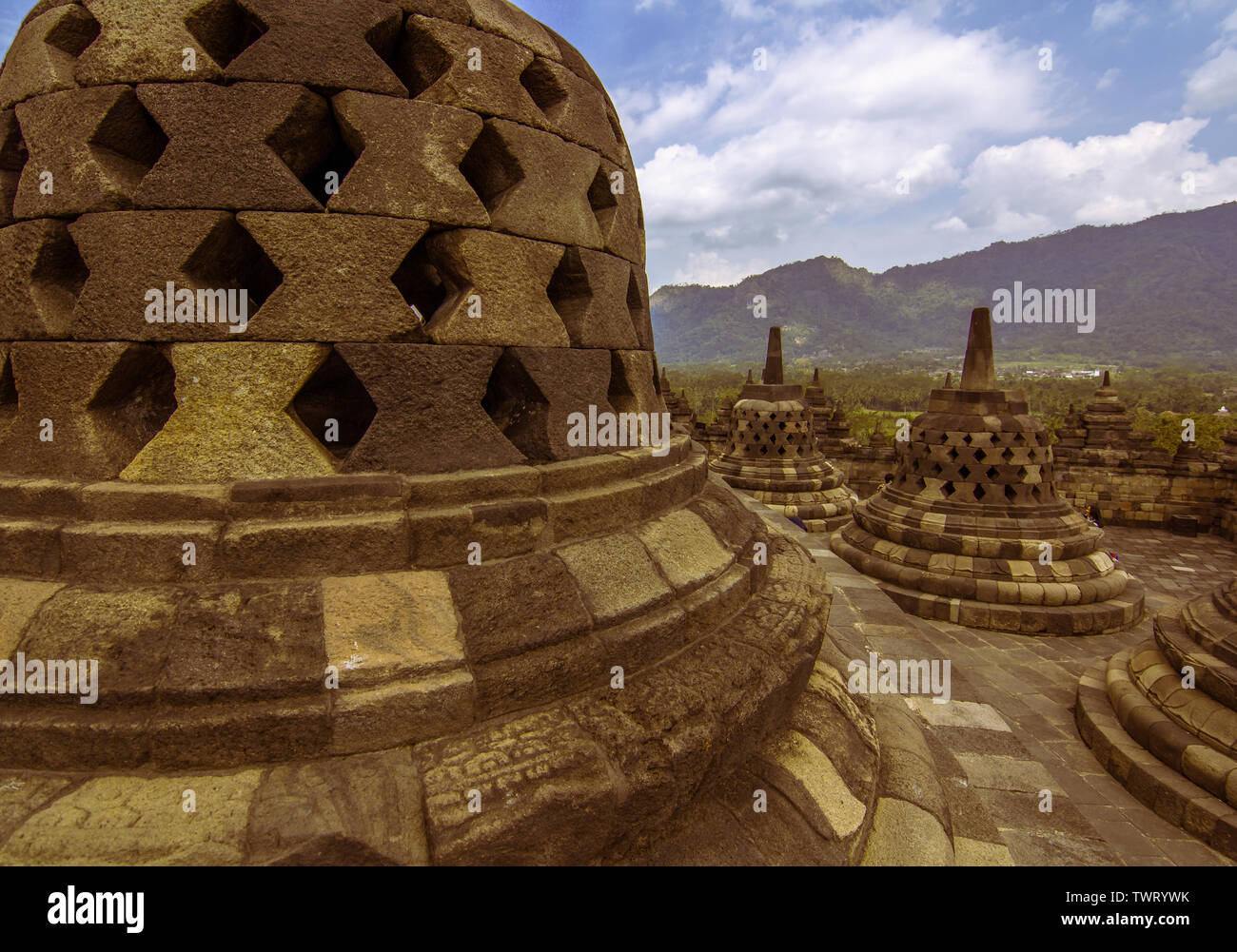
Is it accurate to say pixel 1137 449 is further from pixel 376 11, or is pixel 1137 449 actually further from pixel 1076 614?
pixel 376 11

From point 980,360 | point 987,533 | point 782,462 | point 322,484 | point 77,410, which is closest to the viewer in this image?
point 322,484

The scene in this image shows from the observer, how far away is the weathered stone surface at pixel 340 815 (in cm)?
148

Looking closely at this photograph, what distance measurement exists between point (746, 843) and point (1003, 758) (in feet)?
9.23

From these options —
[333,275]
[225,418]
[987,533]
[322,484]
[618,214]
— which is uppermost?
[618,214]

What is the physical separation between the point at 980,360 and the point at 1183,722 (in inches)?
192

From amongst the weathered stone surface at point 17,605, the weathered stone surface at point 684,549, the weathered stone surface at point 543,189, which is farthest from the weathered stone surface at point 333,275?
the weathered stone surface at point 684,549

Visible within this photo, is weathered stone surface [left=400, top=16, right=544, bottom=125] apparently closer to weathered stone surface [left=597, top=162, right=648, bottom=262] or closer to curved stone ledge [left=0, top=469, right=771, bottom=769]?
weathered stone surface [left=597, top=162, right=648, bottom=262]

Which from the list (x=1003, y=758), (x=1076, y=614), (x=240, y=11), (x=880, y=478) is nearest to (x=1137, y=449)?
(x=880, y=478)

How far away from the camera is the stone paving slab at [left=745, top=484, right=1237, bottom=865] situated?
10.6 ft

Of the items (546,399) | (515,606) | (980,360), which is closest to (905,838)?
(515,606)

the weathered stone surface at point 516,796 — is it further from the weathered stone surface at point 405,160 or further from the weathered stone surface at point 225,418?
the weathered stone surface at point 405,160

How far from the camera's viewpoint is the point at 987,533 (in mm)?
7059

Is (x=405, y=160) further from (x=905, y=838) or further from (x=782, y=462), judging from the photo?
(x=782, y=462)
